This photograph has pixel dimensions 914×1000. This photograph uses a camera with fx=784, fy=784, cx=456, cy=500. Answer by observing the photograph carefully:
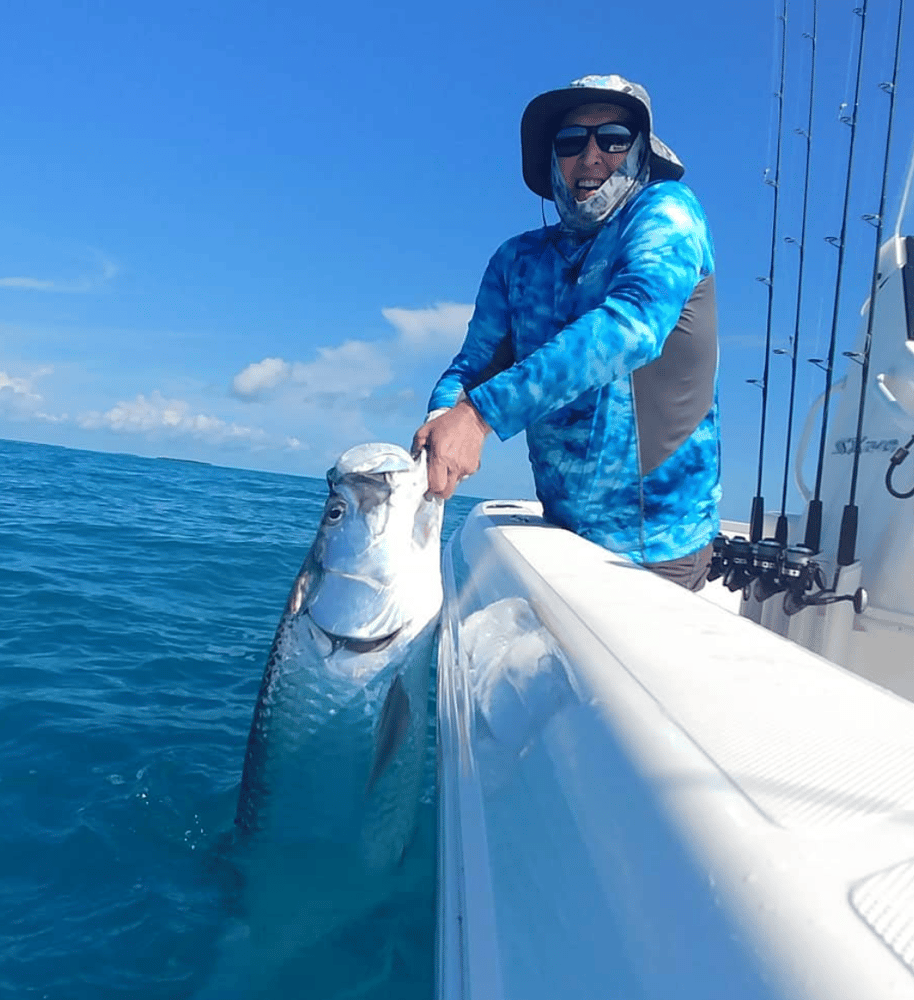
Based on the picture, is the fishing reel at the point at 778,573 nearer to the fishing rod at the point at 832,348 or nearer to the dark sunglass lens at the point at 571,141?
the fishing rod at the point at 832,348

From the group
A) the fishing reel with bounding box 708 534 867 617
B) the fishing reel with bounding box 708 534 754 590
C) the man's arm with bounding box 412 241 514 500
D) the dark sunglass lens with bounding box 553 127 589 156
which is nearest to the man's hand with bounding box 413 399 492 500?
the man's arm with bounding box 412 241 514 500

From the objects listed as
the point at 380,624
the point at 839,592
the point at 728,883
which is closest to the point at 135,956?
the point at 380,624

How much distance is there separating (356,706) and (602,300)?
139cm

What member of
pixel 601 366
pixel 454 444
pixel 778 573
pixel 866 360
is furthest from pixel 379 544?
pixel 866 360

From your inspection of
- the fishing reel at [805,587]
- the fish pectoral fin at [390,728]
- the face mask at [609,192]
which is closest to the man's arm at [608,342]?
the face mask at [609,192]

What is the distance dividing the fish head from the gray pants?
0.96m

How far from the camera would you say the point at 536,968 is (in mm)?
931

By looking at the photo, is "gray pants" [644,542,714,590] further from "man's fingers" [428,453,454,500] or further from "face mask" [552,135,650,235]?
"face mask" [552,135,650,235]

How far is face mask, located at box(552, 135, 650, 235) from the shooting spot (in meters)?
2.70

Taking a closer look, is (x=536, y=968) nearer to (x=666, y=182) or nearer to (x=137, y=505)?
(x=666, y=182)

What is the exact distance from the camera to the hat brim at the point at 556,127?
2.68m

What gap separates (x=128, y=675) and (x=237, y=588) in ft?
9.75

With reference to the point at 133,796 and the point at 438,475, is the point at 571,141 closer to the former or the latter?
the point at 438,475

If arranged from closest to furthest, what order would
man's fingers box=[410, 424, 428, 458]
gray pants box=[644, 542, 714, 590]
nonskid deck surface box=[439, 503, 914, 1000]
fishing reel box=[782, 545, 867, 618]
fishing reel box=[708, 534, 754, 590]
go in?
nonskid deck surface box=[439, 503, 914, 1000] → man's fingers box=[410, 424, 428, 458] → gray pants box=[644, 542, 714, 590] → fishing reel box=[782, 545, 867, 618] → fishing reel box=[708, 534, 754, 590]
